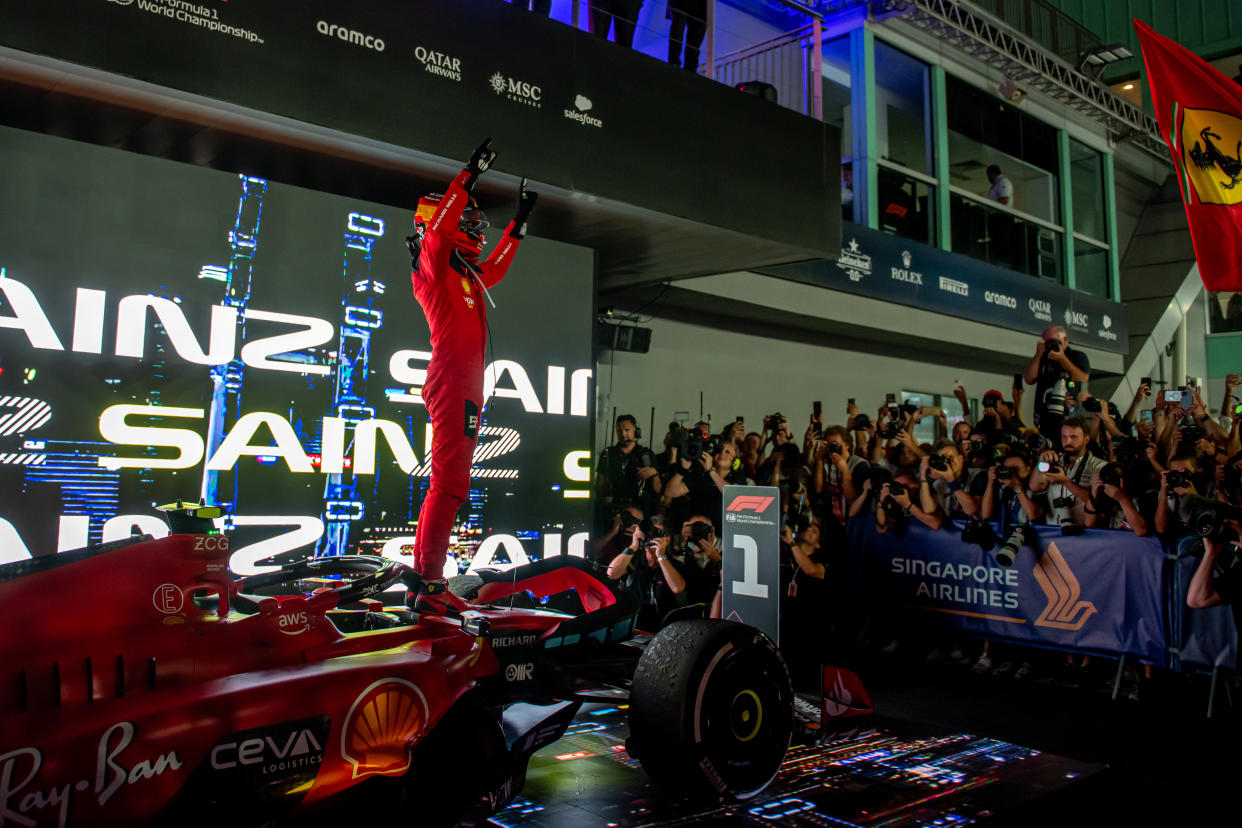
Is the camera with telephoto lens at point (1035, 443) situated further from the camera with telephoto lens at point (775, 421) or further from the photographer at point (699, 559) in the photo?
the photographer at point (699, 559)

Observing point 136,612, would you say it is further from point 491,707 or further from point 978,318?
point 978,318

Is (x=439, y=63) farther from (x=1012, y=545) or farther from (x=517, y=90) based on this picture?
(x=1012, y=545)

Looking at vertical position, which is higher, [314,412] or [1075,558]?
[314,412]

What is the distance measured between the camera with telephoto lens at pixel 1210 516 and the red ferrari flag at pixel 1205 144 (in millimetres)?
1986

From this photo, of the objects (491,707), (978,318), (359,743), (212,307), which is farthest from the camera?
(978,318)

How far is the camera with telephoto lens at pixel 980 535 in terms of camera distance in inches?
257

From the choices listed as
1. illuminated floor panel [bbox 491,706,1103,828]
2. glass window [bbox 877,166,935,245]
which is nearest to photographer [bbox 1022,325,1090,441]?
illuminated floor panel [bbox 491,706,1103,828]

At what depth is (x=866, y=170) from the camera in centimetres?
1174

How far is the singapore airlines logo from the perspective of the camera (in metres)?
6.11

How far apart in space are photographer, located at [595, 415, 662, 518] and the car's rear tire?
3.98 meters

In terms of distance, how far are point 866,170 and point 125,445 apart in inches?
371

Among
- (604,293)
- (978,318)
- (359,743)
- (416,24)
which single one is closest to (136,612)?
(359,743)

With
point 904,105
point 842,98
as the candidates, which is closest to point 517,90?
point 842,98

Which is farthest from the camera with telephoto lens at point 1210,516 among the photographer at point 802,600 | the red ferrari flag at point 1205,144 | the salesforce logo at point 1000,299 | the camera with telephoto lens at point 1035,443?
the salesforce logo at point 1000,299
